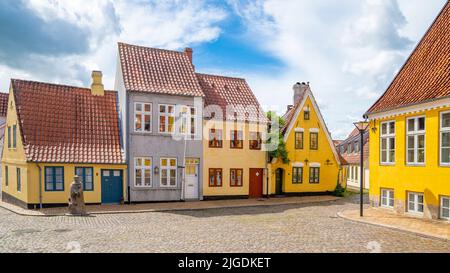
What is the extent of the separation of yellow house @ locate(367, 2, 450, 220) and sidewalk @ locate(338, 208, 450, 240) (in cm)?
51

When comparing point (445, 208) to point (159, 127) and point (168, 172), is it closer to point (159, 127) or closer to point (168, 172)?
point (168, 172)

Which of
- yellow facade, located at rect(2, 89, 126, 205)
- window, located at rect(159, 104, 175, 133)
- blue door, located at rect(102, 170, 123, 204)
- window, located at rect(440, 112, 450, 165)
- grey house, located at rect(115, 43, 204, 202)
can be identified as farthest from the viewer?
window, located at rect(159, 104, 175, 133)

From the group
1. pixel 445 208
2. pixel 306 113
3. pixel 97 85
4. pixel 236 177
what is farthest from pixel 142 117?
pixel 445 208

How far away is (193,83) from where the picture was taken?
22344mm

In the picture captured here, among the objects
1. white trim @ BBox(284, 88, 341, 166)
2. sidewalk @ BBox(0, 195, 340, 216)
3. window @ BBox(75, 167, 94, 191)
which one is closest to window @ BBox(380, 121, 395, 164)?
sidewalk @ BBox(0, 195, 340, 216)

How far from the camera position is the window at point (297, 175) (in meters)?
25.5

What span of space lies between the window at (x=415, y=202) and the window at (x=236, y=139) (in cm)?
1079

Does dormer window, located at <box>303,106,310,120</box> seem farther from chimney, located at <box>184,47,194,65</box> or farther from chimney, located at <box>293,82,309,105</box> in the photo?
chimney, located at <box>184,47,194,65</box>

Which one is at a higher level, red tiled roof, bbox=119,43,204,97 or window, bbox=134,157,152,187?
red tiled roof, bbox=119,43,204,97

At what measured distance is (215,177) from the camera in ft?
74.9

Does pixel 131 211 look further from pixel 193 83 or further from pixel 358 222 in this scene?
pixel 358 222

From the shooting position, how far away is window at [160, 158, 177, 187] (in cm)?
2100
